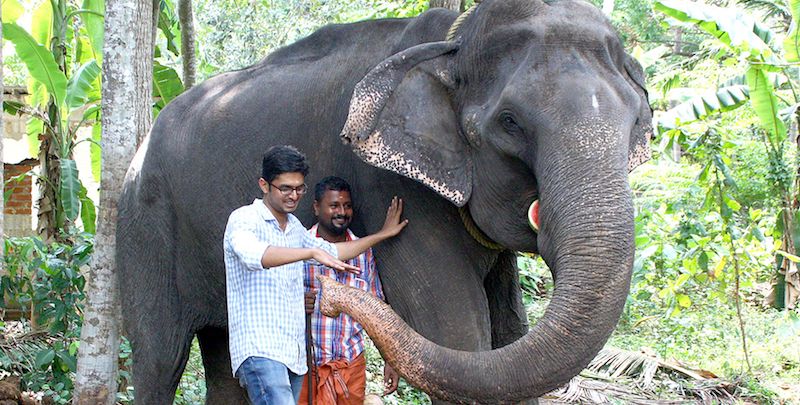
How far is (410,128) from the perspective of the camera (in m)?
3.78

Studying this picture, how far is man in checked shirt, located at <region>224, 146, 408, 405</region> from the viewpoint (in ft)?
12.4

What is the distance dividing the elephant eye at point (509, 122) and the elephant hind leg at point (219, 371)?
2367 millimetres

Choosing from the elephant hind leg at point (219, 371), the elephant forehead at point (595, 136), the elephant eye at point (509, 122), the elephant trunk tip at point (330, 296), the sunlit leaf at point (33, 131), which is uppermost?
the sunlit leaf at point (33, 131)

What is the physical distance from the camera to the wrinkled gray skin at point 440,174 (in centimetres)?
318

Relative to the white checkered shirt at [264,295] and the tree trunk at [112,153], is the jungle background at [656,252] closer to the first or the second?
the tree trunk at [112,153]

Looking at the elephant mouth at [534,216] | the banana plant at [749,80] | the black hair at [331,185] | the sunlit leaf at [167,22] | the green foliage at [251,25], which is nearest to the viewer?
the elephant mouth at [534,216]

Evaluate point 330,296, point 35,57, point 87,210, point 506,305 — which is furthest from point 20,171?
point 330,296

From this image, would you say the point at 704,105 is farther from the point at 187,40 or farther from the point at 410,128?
the point at 410,128

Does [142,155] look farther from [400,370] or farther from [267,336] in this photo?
[400,370]

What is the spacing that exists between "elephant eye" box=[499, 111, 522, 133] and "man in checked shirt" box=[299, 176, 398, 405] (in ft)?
2.44

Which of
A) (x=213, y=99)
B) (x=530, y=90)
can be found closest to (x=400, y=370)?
(x=530, y=90)

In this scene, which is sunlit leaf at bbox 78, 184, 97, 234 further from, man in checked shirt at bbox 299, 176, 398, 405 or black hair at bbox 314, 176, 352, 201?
black hair at bbox 314, 176, 352, 201

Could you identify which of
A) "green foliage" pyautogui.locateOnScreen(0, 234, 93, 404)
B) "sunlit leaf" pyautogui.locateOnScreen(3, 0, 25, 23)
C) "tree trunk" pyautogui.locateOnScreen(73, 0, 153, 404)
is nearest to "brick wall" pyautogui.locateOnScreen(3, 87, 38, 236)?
"sunlit leaf" pyautogui.locateOnScreen(3, 0, 25, 23)

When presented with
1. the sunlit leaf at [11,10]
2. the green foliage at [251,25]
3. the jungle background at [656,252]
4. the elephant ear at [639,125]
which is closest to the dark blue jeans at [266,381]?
the elephant ear at [639,125]
